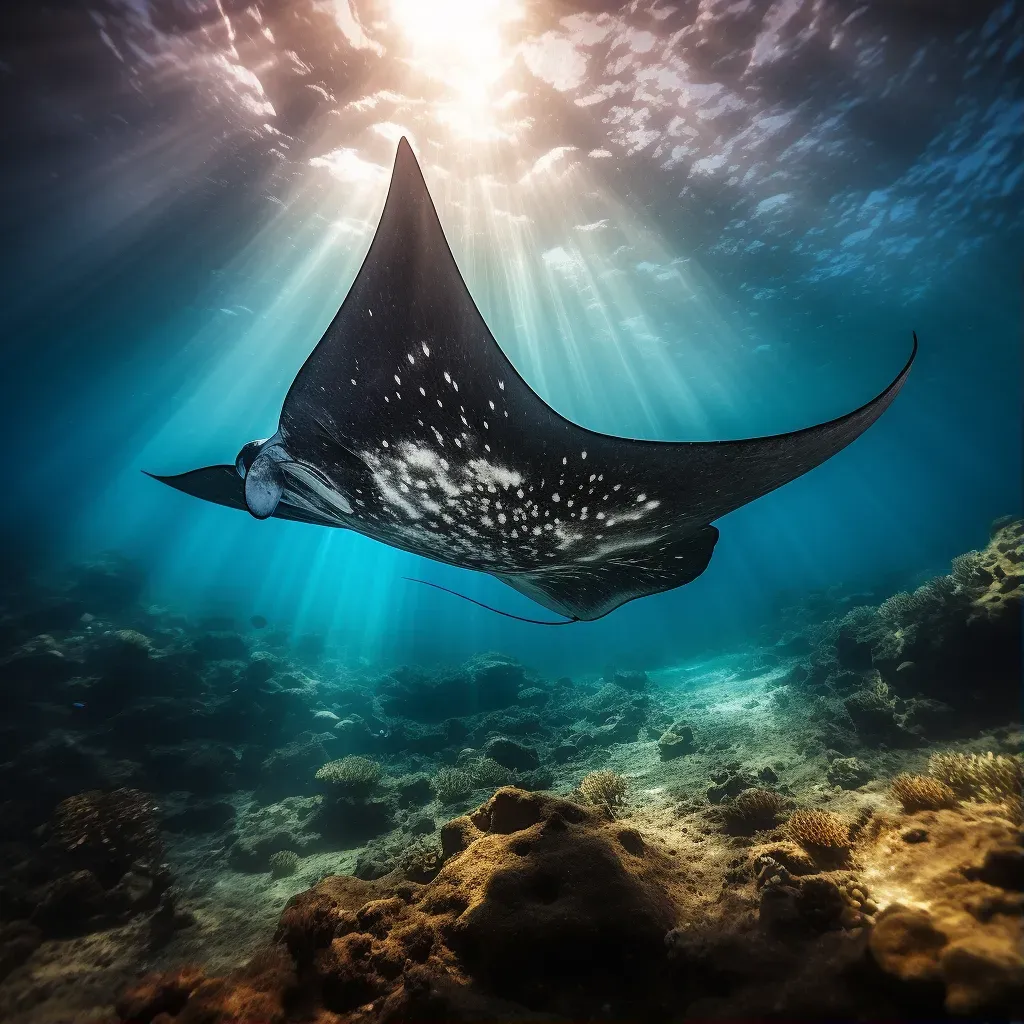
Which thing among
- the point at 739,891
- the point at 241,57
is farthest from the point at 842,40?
the point at 739,891

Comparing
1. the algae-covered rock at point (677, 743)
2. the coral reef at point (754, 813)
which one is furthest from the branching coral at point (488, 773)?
the coral reef at point (754, 813)

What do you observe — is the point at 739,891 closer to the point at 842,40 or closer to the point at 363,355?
the point at 363,355

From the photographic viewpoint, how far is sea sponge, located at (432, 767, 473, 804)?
30.1 feet

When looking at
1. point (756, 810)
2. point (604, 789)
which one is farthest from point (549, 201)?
point (756, 810)

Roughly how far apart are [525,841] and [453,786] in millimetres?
6595

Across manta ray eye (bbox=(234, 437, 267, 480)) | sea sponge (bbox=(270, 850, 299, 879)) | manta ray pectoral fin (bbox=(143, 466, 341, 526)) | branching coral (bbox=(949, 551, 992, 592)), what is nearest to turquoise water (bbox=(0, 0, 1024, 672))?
manta ray pectoral fin (bbox=(143, 466, 341, 526))

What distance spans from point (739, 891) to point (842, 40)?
1521 centimetres

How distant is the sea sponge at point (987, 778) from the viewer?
4098mm

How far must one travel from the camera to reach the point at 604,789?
7039mm

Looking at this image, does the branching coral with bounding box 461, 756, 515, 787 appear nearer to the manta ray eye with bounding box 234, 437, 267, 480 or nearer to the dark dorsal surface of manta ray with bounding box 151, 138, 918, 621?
the dark dorsal surface of manta ray with bounding box 151, 138, 918, 621

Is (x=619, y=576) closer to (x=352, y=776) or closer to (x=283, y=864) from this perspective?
(x=283, y=864)

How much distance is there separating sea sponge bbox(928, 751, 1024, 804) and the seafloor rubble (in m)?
0.03

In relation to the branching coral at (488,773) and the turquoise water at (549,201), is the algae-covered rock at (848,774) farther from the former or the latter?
the turquoise water at (549,201)

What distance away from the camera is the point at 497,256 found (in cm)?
1647
